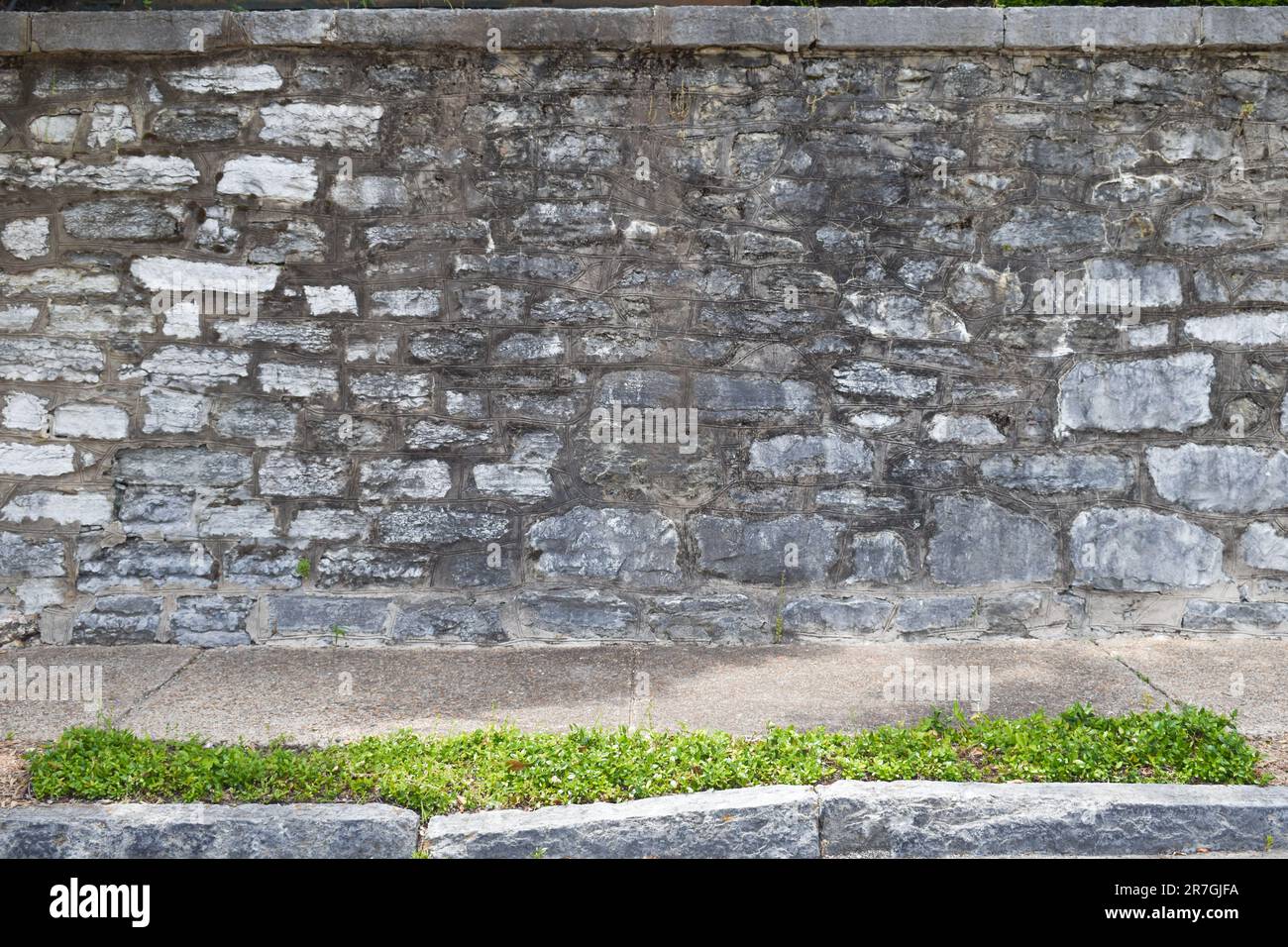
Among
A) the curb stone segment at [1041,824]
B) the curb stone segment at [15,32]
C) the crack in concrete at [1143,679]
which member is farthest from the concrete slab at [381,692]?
the curb stone segment at [15,32]

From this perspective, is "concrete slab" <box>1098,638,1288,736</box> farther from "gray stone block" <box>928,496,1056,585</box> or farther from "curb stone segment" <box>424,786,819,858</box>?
"curb stone segment" <box>424,786,819,858</box>

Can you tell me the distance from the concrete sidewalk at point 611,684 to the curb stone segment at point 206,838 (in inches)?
23.8

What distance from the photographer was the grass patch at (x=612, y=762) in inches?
125

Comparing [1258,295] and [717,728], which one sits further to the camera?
[1258,295]

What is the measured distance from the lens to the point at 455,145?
452 centimetres

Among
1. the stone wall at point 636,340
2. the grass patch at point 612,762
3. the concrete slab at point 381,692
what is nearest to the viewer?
the grass patch at point 612,762

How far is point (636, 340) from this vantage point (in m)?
4.54

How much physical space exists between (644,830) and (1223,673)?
8.89 ft

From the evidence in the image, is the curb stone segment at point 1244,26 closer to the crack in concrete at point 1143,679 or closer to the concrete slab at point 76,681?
the crack in concrete at point 1143,679

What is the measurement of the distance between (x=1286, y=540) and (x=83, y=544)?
5539 mm

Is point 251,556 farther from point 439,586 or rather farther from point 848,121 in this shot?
point 848,121

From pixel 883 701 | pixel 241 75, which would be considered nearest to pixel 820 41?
pixel 241 75

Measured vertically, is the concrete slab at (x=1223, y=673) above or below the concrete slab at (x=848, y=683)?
above

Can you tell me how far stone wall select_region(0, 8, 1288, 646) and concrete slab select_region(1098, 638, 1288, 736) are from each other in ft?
0.62
